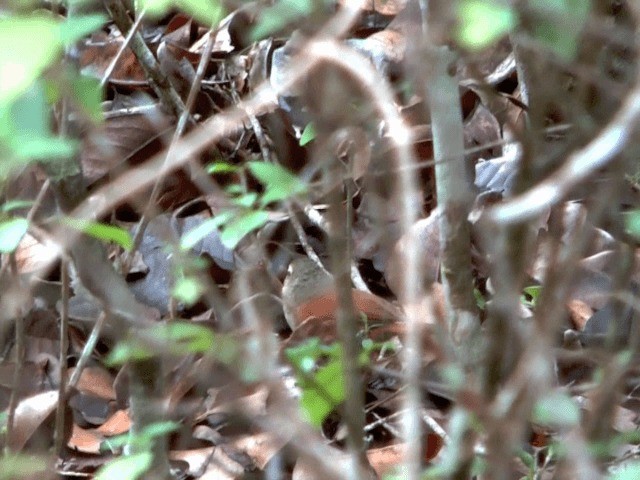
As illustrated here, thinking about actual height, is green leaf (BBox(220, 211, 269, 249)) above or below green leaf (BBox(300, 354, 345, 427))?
above

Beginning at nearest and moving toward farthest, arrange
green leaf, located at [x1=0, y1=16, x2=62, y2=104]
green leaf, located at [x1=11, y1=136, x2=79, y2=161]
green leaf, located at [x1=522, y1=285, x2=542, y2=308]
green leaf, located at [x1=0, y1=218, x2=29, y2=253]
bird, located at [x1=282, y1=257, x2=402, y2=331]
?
green leaf, located at [x1=0, y1=16, x2=62, y2=104] → green leaf, located at [x1=11, y1=136, x2=79, y2=161] → green leaf, located at [x1=0, y1=218, x2=29, y2=253] → green leaf, located at [x1=522, y1=285, x2=542, y2=308] → bird, located at [x1=282, y1=257, x2=402, y2=331]

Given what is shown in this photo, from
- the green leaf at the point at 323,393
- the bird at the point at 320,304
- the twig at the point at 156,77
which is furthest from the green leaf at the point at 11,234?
the twig at the point at 156,77

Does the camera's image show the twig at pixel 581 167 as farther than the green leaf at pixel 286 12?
No

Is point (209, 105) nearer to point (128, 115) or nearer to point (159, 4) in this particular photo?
point (128, 115)

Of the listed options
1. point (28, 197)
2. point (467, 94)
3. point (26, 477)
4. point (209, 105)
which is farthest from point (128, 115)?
point (26, 477)

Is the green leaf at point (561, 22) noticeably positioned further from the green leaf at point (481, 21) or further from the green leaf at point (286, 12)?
the green leaf at point (286, 12)

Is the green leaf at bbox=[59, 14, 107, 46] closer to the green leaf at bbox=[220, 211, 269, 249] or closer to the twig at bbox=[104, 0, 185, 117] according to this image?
the green leaf at bbox=[220, 211, 269, 249]

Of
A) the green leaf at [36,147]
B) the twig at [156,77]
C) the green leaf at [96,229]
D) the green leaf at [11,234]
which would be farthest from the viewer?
the twig at [156,77]

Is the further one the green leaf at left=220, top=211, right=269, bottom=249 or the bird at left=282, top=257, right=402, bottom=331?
the bird at left=282, top=257, right=402, bottom=331

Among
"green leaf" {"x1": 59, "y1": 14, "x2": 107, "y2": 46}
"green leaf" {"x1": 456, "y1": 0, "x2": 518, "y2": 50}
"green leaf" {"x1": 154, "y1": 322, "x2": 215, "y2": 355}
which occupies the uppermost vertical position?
"green leaf" {"x1": 456, "y1": 0, "x2": 518, "y2": 50}

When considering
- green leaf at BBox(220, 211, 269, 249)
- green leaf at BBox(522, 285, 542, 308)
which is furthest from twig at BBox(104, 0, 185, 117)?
green leaf at BBox(220, 211, 269, 249)

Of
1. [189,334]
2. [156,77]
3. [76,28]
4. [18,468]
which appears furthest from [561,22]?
[156,77]

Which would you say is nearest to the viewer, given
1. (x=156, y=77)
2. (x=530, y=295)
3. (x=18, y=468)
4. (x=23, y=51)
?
Result: (x=23, y=51)

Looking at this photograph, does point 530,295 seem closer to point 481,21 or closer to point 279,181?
point 279,181
